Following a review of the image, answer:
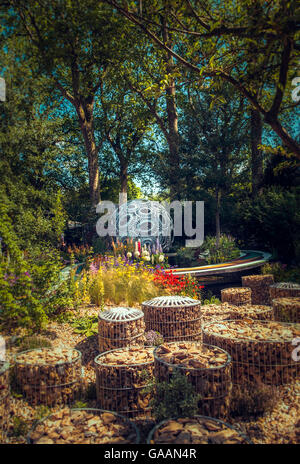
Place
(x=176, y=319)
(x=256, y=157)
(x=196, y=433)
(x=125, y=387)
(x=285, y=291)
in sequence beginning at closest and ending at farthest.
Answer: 1. (x=196, y=433)
2. (x=125, y=387)
3. (x=176, y=319)
4. (x=285, y=291)
5. (x=256, y=157)

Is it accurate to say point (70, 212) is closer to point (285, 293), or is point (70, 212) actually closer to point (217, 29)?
point (285, 293)

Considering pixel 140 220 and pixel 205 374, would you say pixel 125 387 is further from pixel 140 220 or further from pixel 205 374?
pixel 140 220

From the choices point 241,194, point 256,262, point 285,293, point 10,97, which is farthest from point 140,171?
point 285,293

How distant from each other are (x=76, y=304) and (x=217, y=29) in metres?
4.59

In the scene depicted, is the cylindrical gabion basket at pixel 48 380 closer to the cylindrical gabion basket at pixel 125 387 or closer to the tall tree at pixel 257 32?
the cylindrical gabion basket at pixel 125 387

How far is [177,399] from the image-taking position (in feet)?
9.20

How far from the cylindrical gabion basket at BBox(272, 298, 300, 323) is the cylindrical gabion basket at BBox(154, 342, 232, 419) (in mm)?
2596

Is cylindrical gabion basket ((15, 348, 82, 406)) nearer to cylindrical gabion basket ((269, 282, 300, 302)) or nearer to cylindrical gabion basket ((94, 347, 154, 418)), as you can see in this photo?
cylindrical gabion basket ((94, 347, 154, 418))

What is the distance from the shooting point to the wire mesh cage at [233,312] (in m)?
5.33

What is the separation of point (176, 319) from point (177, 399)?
77.0 inches

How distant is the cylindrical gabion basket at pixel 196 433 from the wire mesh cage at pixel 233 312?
299cm

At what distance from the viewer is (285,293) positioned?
6391 mm


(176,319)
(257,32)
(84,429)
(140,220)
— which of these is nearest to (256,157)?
(140,220)

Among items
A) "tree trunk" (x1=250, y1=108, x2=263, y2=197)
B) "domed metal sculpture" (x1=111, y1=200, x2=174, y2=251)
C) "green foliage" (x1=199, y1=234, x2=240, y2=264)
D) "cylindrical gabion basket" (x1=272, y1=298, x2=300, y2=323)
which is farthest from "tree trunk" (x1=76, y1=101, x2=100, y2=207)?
"cylindrical gabion basket" (x1=272, y1=298, x2=300, y2=323)
